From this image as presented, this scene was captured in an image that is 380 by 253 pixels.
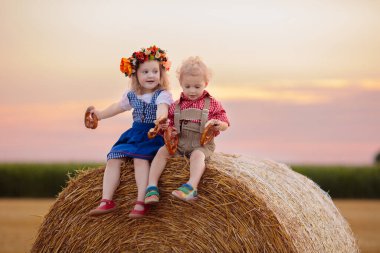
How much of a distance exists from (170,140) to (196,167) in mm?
307

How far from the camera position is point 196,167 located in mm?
5754

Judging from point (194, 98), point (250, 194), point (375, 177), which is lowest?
point (375, 177)

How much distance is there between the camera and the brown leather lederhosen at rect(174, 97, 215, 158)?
588 cm

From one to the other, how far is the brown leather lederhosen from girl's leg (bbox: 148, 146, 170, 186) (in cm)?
14

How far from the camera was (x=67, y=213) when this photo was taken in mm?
6441

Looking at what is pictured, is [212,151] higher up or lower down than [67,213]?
higher up

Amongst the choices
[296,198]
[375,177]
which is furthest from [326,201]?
[375,177]

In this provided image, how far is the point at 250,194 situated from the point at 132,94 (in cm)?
146

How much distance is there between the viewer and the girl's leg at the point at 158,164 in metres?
5.90

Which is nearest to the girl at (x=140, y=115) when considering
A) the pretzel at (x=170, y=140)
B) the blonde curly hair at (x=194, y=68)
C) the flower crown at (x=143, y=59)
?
the flower crown at (x=143, y=59)

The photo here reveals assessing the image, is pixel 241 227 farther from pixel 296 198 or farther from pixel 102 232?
pixel 102 232

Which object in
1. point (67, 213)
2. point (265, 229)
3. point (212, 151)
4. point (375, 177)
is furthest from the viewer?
point (375, 177)

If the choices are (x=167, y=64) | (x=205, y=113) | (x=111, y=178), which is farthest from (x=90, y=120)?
(x=205, y=113)

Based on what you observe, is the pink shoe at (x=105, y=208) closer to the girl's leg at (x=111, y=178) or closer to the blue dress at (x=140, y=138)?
the girl's leg at (x=111, y=178)
